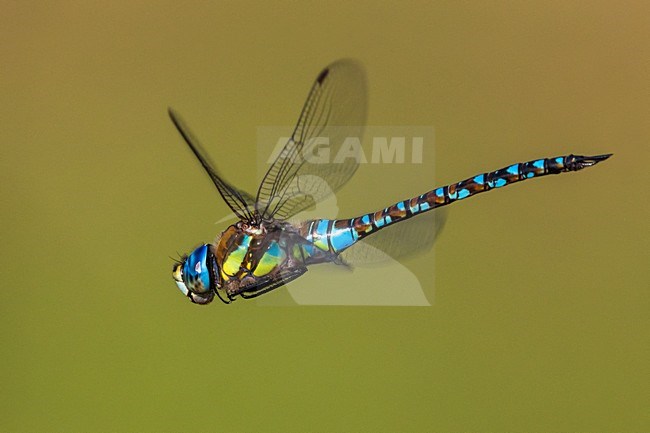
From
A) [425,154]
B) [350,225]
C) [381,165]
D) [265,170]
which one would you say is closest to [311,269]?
[350,225]

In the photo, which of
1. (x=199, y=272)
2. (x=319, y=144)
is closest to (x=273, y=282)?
(x=199, y=272)

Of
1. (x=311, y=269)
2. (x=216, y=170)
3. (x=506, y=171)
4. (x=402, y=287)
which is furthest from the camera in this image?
(x=402, y=287)

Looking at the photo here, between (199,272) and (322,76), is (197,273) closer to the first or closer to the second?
(199,272)

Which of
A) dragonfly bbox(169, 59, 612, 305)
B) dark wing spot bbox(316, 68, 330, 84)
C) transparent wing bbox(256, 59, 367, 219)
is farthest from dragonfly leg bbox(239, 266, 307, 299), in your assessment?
dark wing spot bbox(316, 68, 330, 84)

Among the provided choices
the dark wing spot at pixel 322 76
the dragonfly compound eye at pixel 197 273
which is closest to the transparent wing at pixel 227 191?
the dragonfly compound eye at pixel 197 273

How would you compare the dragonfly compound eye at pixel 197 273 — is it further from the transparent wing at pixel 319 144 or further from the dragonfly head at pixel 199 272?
the transparent wing at pixel 319 144

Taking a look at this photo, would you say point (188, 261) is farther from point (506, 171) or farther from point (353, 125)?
point (506, 171)

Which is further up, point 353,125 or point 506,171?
point 353,125
